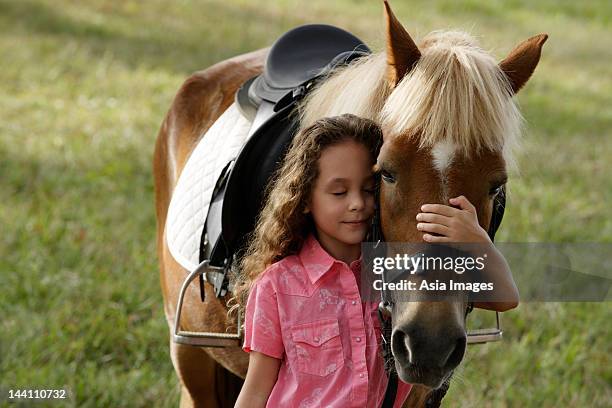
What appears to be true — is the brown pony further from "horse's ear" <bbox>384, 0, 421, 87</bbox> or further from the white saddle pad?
the white saddle pad

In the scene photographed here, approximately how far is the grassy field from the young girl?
59cm

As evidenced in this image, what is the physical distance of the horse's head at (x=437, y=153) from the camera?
188 centimetres

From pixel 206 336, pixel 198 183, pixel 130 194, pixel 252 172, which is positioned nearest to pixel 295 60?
pixel 198 183

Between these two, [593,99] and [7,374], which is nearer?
[7,374]

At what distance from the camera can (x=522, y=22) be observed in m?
12.9

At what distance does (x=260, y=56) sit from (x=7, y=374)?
5.28 feet

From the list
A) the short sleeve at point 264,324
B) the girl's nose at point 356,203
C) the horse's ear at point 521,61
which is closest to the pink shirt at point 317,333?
the short sleeve at point 264,324

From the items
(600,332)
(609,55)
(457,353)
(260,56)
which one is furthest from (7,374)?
(609,55)

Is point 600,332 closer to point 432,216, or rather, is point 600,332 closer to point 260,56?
point 260,56

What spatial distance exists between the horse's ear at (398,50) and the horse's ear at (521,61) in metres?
0.22

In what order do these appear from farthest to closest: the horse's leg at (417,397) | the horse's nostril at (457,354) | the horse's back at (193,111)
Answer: the horse's back at (193,111) < the horse's leg at (417,397) < the horse's nostril at (457,354)

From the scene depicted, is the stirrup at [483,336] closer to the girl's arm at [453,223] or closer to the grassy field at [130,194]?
the grassy field at [130,194]

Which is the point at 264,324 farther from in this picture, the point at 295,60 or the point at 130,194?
the point at 130,194

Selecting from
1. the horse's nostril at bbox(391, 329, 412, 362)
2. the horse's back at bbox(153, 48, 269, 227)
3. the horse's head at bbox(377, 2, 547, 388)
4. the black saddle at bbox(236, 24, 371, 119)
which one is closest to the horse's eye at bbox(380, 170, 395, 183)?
the horse's head at bbox(377, 2, 547, 388)
